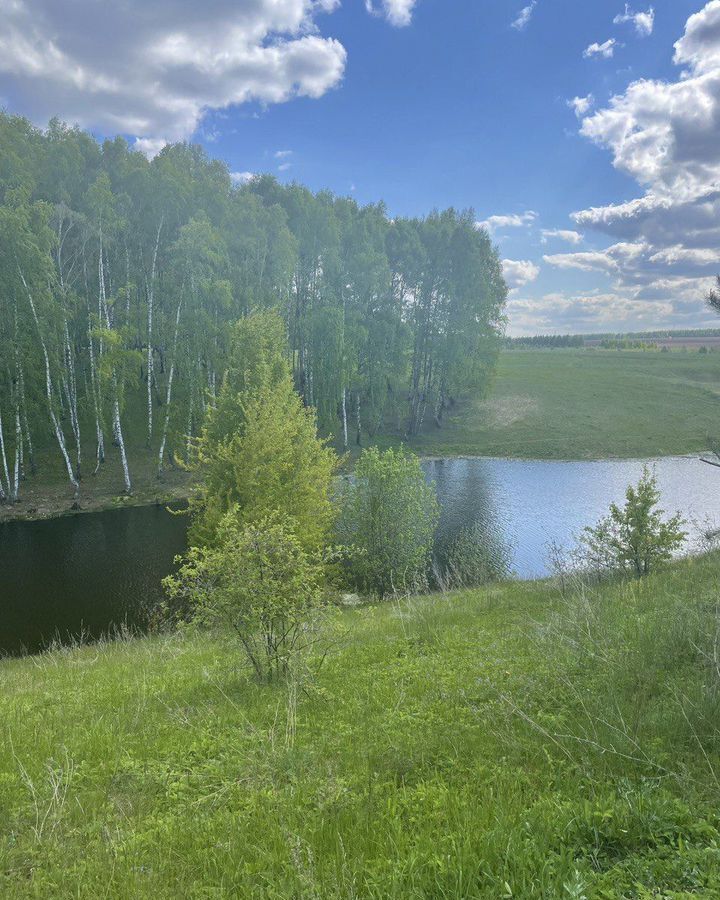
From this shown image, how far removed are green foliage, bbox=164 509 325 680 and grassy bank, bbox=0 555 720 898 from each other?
661 mm

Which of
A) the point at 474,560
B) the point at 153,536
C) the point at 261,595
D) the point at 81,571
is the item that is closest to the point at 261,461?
the point at 261,595

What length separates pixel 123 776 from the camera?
5312 mm

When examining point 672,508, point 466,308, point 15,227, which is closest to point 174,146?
point 15,227

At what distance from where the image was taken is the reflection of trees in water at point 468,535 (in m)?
20.9

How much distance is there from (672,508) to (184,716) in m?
29.0

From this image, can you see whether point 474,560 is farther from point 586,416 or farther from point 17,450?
point 586,416

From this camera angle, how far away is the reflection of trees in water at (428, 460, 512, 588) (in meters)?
20.9

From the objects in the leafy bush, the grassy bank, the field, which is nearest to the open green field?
the field

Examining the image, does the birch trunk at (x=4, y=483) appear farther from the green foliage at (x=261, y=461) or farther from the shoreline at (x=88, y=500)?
the green foliage at (x=261, y=461)

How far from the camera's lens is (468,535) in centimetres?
2555

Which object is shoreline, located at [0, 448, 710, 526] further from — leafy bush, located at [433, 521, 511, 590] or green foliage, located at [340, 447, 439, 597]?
green foliage, located at [340, 447, 439, 597]

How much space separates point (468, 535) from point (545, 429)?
31.2 metres

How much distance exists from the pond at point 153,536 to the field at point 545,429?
391cm

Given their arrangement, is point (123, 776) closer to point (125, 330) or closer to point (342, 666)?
point (342, 666)
